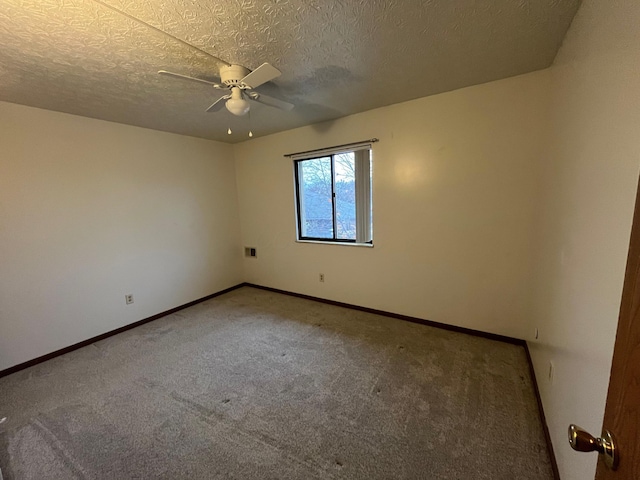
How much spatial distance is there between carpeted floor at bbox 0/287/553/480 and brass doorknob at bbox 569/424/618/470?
3.54 feet

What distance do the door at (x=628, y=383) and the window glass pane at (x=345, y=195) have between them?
291cm

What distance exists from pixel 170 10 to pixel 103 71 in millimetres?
948

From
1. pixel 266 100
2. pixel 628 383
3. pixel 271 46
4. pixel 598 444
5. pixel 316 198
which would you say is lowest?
pixel 598 444

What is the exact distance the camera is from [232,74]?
181 centimetres

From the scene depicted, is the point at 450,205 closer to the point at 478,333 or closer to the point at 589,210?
the point at 478,333

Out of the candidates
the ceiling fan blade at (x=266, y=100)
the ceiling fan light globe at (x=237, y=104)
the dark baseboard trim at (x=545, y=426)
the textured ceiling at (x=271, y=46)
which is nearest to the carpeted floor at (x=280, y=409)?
the dark baseboard trim at (x=545, y=426)

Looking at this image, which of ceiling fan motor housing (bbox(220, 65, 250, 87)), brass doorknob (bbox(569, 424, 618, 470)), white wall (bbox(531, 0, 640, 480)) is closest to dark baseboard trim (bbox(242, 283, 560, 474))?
white wall (bbox(531, 0, 640, 480))

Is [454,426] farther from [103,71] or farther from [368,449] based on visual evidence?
[103,71]

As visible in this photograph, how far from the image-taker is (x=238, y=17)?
139 centimetres

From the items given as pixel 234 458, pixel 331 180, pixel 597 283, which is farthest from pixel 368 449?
A: pixel 331 180

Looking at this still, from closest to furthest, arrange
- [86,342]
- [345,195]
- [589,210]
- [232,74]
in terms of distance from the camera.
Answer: [589,210], [232,74], [86,342], [345,195]

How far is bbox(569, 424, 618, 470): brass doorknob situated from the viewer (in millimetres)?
523

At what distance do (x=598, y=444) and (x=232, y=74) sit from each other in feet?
7.51

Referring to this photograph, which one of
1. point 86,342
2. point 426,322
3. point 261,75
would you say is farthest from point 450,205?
point 86,342
